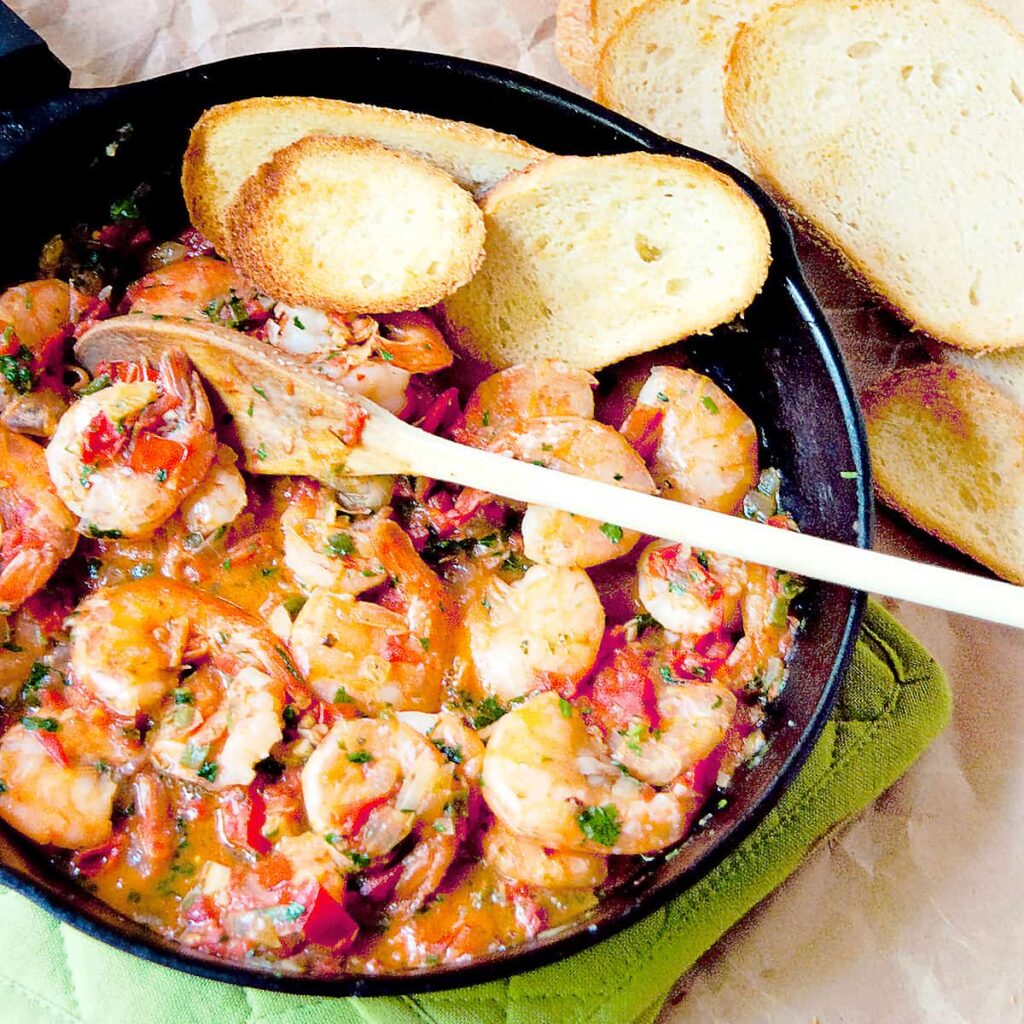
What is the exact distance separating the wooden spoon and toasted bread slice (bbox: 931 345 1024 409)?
1.15m

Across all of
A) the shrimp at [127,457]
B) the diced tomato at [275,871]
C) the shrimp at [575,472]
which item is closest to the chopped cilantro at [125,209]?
the shrimp at [127,457]

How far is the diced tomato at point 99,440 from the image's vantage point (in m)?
2.35

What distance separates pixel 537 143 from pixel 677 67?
1.97 ft

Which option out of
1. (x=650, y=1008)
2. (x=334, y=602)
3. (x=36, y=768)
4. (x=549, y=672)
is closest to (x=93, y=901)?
(x=36, y=768)

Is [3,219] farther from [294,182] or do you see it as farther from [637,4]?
[637,4]

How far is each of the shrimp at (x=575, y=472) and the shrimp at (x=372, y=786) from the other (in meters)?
0.53

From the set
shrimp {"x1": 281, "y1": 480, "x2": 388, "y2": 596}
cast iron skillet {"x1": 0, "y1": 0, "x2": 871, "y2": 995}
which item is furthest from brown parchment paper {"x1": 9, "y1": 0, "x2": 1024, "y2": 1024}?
shrimp {"x1": 281, "y1": 480, "x2": 388, "y2": 596}

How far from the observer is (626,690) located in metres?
2.47

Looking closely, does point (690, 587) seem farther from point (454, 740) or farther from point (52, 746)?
point (52, 746)

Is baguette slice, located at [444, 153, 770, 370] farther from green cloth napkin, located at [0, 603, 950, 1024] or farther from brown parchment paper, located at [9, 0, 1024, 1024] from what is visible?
green cloth napkin, located at [0, 603, 950, 1024]

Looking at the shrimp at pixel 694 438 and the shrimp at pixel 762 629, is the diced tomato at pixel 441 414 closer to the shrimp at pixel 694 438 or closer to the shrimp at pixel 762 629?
the shrimp at pixel 694 438

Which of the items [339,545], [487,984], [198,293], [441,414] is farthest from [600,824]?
[198,293]

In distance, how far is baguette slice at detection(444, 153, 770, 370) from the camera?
8.33ft

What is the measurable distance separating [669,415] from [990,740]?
1241 mm
